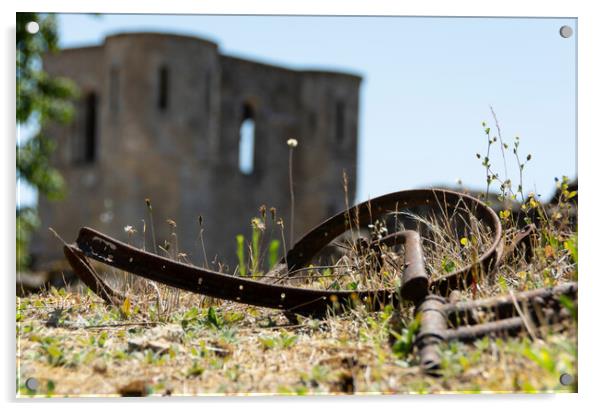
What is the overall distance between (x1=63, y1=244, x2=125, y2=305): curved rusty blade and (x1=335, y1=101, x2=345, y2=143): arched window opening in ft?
85.2

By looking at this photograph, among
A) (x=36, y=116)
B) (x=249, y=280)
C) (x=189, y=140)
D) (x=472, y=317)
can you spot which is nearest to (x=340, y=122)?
(x=189, y=140)

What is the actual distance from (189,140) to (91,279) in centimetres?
2259

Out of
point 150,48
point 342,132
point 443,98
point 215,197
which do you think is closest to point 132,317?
point 443,98

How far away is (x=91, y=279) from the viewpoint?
471 centimetres

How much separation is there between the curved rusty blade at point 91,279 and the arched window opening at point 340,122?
2596cm

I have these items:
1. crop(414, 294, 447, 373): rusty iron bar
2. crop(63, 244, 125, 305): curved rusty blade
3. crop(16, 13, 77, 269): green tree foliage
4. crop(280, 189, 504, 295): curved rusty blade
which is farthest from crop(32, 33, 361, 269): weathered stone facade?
crop(414, 294, 447, 373): rusty iron bar

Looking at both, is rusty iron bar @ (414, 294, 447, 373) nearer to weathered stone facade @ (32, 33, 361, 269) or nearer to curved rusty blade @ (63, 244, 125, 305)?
curved rusty blade @ (63, 244, 125, 305)

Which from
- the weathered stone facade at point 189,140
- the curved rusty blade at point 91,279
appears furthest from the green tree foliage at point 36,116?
the weathered stone facade at point 189,140

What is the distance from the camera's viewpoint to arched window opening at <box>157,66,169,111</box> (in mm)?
26911

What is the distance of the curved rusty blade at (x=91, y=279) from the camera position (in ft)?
15.0

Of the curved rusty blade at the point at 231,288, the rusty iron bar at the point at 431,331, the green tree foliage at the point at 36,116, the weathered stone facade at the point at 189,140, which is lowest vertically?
the rusty iron bar at the point at 431,331

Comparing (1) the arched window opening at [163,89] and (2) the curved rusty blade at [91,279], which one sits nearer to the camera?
(2) the curved rusty blade at [91,279]

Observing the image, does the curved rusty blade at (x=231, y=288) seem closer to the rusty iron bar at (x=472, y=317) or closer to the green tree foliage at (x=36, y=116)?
the rusty iron bar at (x=472, y=317)

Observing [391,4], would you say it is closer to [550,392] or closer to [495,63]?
[495,63]
